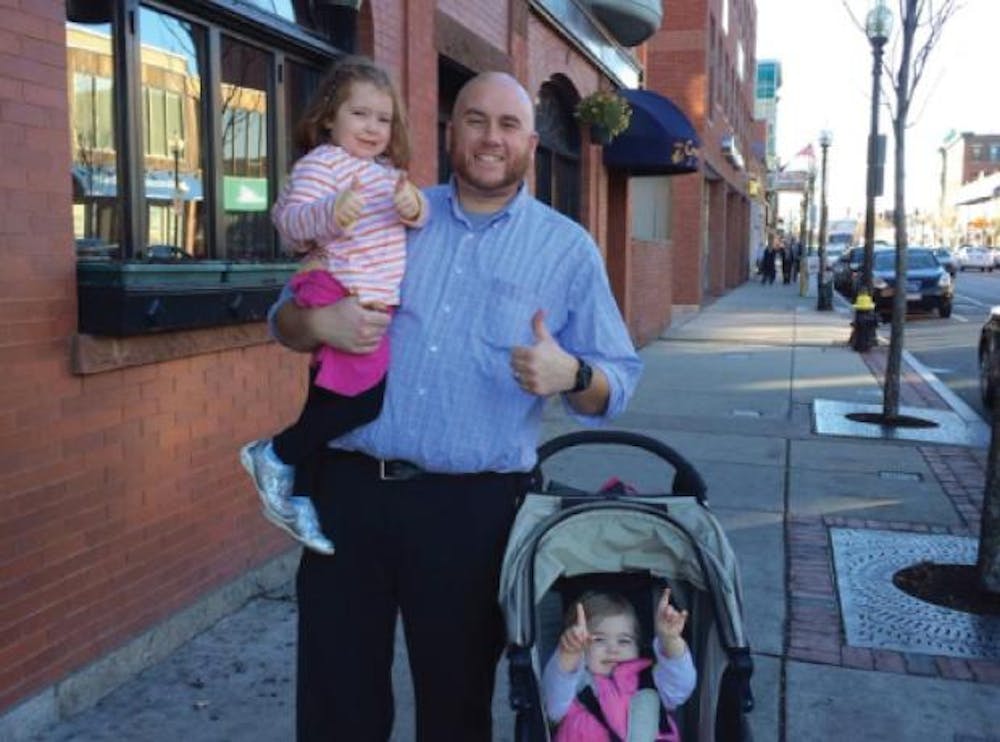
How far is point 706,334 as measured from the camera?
19.5 meters

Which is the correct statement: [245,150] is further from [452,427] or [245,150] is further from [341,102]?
[452,427]

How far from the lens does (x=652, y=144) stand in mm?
13383

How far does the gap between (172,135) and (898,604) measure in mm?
4114

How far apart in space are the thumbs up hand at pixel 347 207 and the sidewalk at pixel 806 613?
2.23m

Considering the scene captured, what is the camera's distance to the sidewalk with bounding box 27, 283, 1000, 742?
4129 millimetres

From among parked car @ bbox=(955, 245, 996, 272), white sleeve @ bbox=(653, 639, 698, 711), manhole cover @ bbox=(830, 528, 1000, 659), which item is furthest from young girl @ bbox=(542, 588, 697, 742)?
parked car @ bbox=(955, 245, 996, 272)

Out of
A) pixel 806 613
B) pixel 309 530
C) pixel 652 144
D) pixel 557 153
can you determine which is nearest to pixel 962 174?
pixel 652 144

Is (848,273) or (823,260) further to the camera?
(848,273)

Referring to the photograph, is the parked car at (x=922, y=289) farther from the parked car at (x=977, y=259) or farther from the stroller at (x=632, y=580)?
the parked car at (x=977, y=259)

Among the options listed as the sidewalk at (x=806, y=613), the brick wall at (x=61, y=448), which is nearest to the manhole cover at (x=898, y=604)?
Answer: the sidewalk at (x=806, y=613)

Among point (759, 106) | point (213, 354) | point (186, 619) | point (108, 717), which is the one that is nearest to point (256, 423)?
point (213, 354)

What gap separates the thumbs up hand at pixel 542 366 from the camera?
8.11 feet

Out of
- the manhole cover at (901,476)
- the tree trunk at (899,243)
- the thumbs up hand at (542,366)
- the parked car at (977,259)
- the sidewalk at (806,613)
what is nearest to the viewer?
the thumbs up hand at (542,366)

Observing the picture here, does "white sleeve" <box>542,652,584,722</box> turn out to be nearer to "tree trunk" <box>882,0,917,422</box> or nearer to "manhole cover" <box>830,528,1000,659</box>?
"manhole cover" <box>830,528,1000,659</box>
